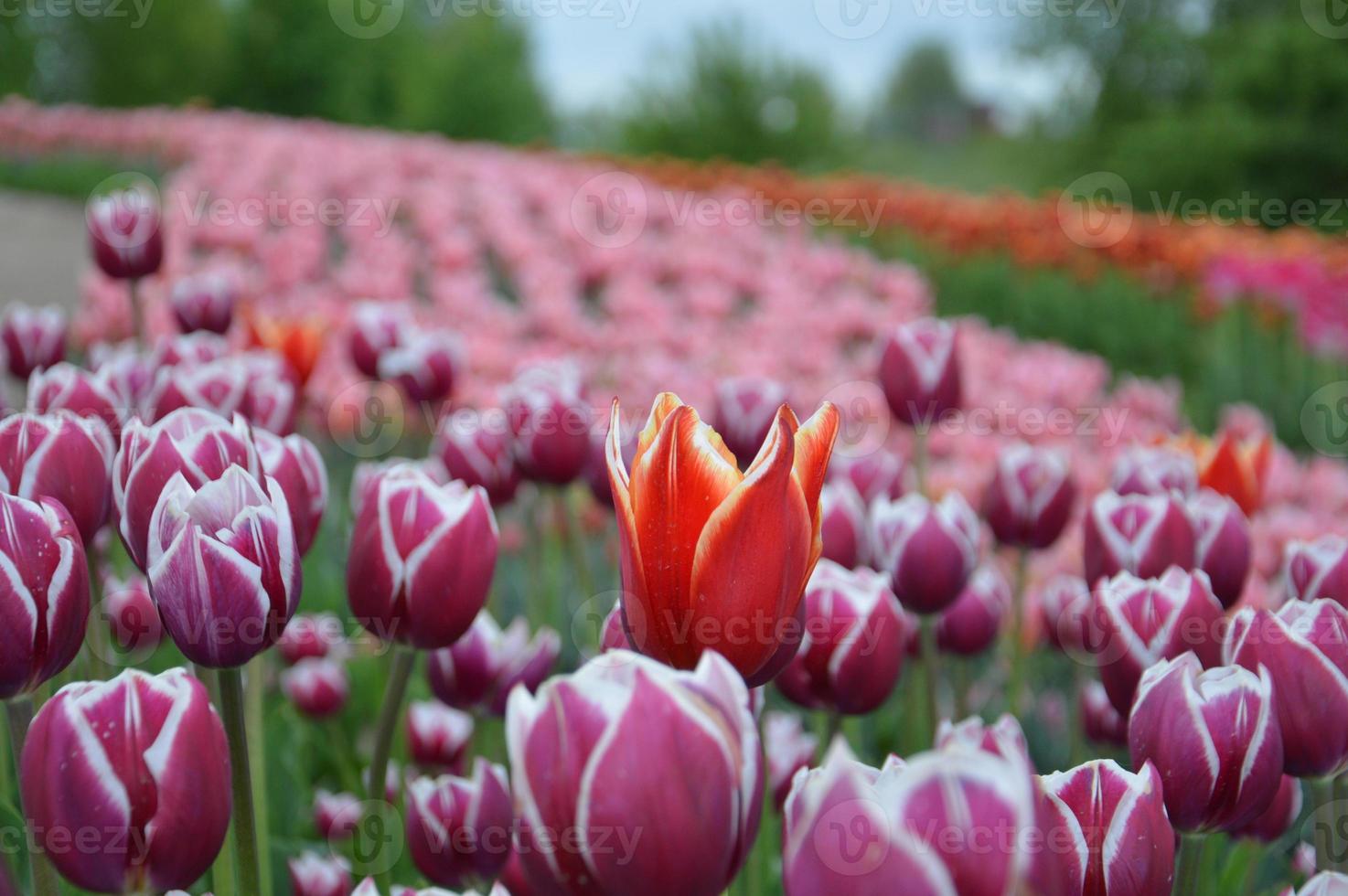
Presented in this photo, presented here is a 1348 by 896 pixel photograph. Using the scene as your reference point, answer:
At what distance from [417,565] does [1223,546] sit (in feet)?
2.61

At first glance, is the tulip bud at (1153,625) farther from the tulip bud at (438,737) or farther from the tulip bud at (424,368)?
the tulip bud at (424,368)

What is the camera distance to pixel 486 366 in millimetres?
3562

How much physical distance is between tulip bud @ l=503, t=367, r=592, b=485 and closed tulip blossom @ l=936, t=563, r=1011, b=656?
0.52 meters

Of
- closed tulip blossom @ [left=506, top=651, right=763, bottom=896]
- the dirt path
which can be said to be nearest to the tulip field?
closed tulip blossom @ [left=506, top=651, right=763, bottom=896]

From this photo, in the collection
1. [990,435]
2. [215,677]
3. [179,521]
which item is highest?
[179,521]

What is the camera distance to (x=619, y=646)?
0.87 m

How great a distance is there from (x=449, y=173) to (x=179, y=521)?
752 centimetres

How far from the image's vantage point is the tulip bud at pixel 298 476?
1.00 meters

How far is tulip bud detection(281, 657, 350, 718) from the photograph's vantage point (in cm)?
178

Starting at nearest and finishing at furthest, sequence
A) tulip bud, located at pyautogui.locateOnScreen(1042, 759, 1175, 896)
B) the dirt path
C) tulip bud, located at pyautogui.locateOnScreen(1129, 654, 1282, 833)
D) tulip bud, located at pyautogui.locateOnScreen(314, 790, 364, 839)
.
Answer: tulip bud, located at pyautogui.locateOnScreen(1042, 759, 1175, 896) → tulip bud, located at pyautogui.locateOnScreen(1129, 654, 1282, 833) → tulip bud, located at pyautogui.locateOnScreen(314, 790, 364, 839) → the dirt path

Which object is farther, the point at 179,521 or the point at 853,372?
the point at 853,372

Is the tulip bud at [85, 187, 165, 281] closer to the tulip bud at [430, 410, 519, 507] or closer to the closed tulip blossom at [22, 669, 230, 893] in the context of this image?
the tulip bud at [430, 410, 519, 507]

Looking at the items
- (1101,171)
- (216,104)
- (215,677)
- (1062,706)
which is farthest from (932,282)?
(216,104)

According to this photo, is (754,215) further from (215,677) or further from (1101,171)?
(1101,171)
